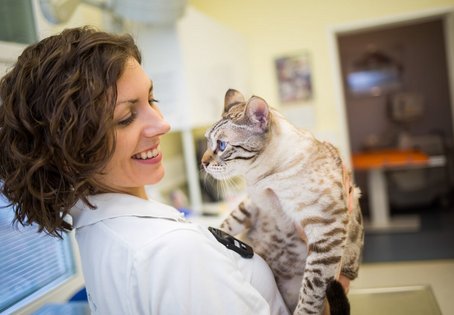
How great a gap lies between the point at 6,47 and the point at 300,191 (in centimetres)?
112

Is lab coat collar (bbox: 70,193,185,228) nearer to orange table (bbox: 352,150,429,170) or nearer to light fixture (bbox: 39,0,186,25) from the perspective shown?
light fixture (bbox: 39,0,186,25)

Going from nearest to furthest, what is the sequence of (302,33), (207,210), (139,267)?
(139,267), (207,210), (302,33)

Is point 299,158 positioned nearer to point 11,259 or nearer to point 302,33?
point 11,259

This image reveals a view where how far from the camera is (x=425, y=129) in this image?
19.1ft

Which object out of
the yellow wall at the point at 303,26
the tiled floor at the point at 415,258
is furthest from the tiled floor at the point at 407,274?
the yellow wall at the point at 303,26

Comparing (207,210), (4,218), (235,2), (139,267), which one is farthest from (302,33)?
(139,267)

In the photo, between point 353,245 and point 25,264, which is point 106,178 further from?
point 25,264

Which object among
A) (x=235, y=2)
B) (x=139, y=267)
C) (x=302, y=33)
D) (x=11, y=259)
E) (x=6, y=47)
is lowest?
(x=11, y=259)

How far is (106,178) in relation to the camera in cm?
80

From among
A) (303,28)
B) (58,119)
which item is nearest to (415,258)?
(303,28)

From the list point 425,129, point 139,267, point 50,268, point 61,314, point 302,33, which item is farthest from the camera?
point 425,129

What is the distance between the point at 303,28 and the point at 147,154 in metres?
3.45

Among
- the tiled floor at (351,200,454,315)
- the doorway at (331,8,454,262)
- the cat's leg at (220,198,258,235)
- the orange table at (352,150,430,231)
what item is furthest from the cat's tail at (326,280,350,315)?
the doorway at (331,8,454,262)

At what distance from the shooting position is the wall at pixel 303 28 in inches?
147
